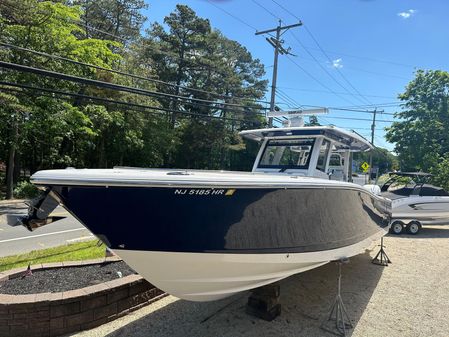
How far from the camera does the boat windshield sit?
583 cm

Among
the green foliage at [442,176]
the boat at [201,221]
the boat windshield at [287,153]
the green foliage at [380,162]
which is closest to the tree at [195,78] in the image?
the green foliage at [380,162]

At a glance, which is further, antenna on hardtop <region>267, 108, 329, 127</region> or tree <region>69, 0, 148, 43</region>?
tree <region>69, 0, 148, 43</region>

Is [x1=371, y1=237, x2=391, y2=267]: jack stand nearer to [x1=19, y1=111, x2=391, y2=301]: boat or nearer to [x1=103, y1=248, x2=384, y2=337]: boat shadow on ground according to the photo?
[x1=103, y1=248, x2=384, y2=337]: boat shadow on ground

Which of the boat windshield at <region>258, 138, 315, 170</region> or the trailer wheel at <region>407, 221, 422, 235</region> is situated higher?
the boat windshield at <region>258, 138, 315, 170</region>

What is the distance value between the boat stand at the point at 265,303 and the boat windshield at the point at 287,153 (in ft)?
7.23

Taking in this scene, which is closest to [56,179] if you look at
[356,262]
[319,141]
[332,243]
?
[332,243]

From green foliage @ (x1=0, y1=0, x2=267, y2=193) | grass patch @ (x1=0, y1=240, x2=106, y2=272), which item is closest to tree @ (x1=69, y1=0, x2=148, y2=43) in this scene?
green foliage @ (x1=0, y1=0, x2=267, y2=193)

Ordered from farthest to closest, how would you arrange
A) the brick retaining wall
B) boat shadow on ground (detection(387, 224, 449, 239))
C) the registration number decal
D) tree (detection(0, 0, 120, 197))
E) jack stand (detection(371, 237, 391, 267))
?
1. tree (detection(0, 0, 120, 197))
2. boat shadow on ground (detection(387, 224, 449, 239))
3. jack stand (detection(371, 237, 391, 267))
4. the brick retaining wall
5. the registration number decal

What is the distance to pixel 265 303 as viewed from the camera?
4227mm

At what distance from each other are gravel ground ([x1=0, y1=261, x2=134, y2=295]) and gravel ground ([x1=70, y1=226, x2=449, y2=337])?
63 centimetres

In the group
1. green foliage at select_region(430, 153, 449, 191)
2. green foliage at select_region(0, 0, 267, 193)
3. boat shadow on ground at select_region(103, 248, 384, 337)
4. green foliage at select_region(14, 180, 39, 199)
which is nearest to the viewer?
boat shadow on ground at select_region(103, 248, 384, 337)

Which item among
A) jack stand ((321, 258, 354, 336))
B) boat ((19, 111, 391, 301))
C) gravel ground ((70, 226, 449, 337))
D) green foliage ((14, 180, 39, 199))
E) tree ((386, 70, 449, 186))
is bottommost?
green foliage ((14, 180, 39, 199))

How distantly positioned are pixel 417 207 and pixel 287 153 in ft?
23.6

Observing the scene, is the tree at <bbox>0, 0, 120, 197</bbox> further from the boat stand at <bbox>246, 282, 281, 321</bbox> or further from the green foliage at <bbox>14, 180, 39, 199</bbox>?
the boat stand at <bbox>246, 282, 281, 321</bbox>
